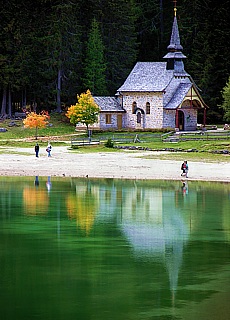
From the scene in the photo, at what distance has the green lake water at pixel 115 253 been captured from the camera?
27.0 m

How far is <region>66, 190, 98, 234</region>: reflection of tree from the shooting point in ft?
138

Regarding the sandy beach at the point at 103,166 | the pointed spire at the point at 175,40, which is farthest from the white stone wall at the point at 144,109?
the sandy beach at the point at 103,166

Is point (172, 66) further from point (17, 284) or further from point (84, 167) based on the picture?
point (17, 284)

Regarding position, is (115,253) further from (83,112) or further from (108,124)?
(108,124)

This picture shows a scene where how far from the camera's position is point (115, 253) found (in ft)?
114

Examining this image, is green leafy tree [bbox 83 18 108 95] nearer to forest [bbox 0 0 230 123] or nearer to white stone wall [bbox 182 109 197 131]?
forest [bbox 0 0 230 123]

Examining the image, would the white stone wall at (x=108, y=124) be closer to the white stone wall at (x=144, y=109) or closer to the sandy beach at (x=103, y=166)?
the white stone wall at (x=144, y=109)

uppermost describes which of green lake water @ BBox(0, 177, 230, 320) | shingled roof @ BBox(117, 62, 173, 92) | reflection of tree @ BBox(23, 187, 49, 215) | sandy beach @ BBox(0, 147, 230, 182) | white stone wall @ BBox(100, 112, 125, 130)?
shingled roof @ BBox(117, 62, 173, 92)

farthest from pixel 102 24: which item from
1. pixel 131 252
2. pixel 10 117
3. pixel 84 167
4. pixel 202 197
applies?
pixel 131 252

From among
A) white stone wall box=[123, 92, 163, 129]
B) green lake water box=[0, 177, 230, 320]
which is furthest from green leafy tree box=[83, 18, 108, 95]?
green lake water box=[0, 177, 230, 320]

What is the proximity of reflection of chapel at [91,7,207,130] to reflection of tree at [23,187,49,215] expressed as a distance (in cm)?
4075

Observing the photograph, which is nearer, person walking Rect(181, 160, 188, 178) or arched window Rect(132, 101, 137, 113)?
person walking Rect(181, 160, 188, 178)

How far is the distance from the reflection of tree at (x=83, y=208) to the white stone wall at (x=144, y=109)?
41578mm

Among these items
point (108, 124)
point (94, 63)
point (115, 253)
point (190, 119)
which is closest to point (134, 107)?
point (108, 124)
